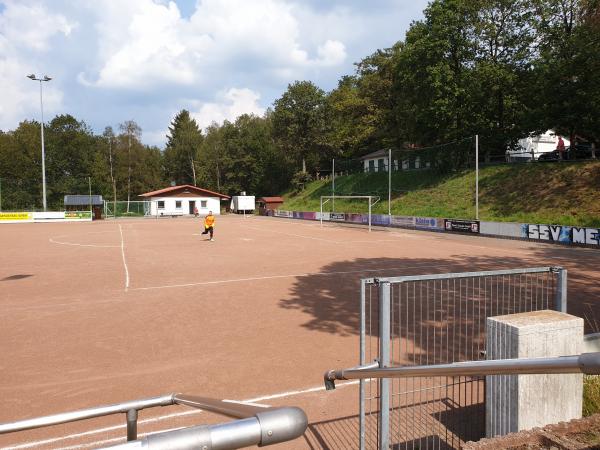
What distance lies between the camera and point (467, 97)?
1641 inches

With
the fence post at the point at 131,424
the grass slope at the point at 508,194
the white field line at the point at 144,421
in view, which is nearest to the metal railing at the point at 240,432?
the fence post at the point at 131,424

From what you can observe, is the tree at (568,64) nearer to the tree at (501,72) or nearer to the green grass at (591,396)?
the tree at (501,72)

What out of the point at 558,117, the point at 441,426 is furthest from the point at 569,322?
the point at 558,117

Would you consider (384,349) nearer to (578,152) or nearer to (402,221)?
(402,221)

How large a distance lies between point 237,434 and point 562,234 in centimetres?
2813

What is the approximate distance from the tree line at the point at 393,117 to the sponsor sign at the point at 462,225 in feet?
40.2

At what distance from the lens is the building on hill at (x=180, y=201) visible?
6794 centimetres

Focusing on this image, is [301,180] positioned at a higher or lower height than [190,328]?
higher

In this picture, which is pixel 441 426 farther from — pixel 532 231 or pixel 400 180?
pixel 400 180

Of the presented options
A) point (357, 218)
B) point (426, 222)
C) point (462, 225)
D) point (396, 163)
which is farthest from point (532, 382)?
point (396, 163)

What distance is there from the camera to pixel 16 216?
52969 millimetres

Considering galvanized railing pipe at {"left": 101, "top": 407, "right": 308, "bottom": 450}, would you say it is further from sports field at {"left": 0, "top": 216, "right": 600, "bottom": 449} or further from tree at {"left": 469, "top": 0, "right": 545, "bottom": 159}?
tree at {"left": 469, "top": 0, "right": 545, "bottom": 159}

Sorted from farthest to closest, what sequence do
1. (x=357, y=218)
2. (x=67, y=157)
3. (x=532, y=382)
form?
1. (x=67, y=157)
2. (x=357, y=218)
3. (x=532, y=382)

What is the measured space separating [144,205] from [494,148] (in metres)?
50.1
